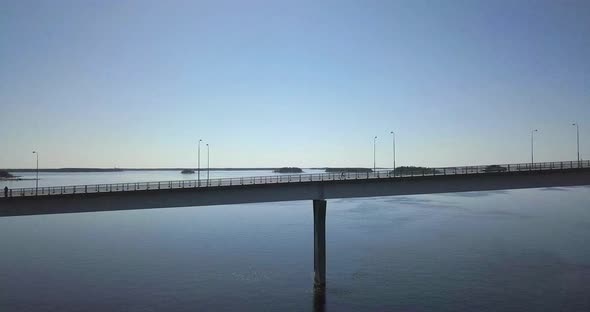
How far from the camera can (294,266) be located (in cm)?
5169

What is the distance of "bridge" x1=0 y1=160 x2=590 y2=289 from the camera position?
38188mm

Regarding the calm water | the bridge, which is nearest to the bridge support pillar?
the bridge

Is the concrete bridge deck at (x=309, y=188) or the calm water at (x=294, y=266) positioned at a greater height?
the concrete bridge deck at (x=309, y=188)

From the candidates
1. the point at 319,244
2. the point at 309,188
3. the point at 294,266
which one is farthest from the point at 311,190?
the point at 294,266

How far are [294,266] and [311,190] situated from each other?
560 inches

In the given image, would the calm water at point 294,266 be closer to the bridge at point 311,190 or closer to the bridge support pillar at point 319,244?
the bridge support pillar at point 319,244

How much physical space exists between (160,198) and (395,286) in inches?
1055

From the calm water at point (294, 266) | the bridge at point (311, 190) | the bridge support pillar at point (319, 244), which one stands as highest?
the bridge at point (311, 190)

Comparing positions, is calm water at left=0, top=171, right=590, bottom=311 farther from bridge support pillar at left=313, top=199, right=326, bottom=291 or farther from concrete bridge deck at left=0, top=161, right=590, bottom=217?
concrete bridge deck at left=0, top=161, right=590, bottom=217

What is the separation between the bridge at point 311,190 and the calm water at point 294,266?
817 cm

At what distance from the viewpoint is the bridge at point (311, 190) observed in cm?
3819

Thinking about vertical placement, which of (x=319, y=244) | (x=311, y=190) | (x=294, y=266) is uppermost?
(x=311, y=190)

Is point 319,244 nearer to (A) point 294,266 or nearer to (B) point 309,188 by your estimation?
(B) point 309,188

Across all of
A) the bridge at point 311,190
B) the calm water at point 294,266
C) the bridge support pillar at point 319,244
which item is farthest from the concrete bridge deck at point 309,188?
the calm water at point 294,266
